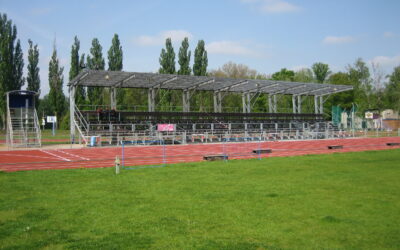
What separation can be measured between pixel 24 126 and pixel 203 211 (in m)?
28.0

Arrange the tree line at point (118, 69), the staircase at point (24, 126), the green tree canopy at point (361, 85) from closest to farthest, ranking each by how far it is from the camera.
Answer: the staircase at point (24, 126) < the tree line at point (118, 69) < the green tree canopy at point (361, 85)

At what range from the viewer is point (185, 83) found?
38.6 metres

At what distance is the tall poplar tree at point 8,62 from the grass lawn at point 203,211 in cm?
4729

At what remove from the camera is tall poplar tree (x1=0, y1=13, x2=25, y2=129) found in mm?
53688

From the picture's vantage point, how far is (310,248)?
523 centimetres

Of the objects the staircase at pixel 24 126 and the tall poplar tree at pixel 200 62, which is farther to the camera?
the tall poplar tree at pixel 200 62

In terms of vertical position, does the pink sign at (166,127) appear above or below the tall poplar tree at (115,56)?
below

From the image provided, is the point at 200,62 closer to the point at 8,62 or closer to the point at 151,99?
the point at 151,99

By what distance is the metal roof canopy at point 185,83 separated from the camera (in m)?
Answer: 33.0

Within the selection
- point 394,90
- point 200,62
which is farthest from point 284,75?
point 200,62

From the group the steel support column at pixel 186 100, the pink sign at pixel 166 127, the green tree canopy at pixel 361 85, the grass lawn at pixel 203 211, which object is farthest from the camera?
the green tree canopy at pixel 361 85

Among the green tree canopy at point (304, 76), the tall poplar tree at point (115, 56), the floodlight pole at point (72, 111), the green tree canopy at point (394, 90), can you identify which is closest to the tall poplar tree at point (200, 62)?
the tall poplar tree at point (115, 56)

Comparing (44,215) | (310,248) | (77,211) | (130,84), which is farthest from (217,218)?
(130,84)

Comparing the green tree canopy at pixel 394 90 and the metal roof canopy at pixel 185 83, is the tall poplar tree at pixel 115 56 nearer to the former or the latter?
the metal roof canopy at pixel 185 83
